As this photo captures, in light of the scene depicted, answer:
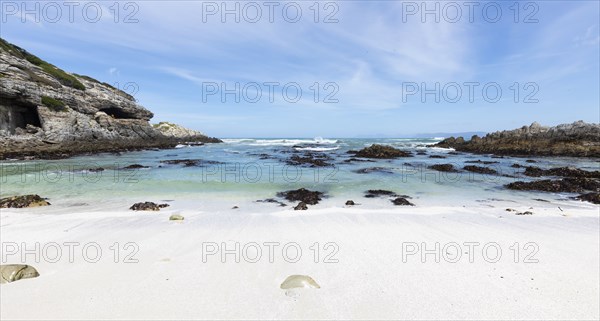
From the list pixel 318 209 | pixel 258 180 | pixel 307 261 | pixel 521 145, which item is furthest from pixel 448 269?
pixel 521 145

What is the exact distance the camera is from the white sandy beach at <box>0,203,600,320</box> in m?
2.80

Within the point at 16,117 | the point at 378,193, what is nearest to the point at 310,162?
the point at 378,193

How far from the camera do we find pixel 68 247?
4.43 m

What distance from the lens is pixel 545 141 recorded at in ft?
99.5

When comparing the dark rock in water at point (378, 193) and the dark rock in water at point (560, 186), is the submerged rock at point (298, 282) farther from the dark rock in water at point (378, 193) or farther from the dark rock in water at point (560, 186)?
the dark rock in water at point (560, 186)

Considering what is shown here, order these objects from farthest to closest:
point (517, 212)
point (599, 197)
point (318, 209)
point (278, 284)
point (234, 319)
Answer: point (599, 197) → point (318, 209) → point (517, 212) → point (278, 284) → point (234, 319)

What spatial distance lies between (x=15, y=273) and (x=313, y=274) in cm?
342

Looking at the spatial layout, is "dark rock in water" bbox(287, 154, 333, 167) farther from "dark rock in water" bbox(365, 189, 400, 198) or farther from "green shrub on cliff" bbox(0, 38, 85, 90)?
"green shrub on cliff" bbox(0, 38, 85, 90)

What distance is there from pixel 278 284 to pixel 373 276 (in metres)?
1.16

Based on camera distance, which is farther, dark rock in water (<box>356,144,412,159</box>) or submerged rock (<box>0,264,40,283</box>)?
dark rock in water (<box>356,144,412,159</box>)

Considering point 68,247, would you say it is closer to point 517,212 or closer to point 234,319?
point 234,319

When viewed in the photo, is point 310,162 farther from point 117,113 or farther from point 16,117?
point 117,113

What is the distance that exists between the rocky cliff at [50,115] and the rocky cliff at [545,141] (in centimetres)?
4295

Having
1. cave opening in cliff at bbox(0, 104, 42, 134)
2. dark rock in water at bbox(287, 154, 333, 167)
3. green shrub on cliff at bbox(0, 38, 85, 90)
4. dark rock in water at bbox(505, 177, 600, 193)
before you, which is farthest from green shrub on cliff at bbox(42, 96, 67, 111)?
dark rock in water at bbox(505, 177, 600, 193)
